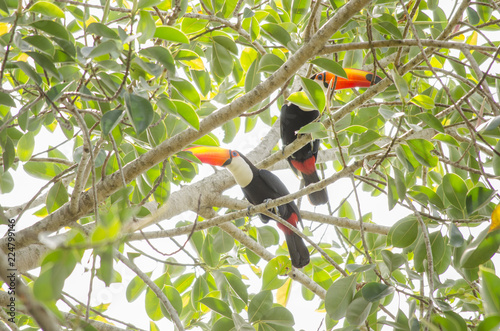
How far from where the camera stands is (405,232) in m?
2.21

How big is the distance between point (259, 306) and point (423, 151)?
1.20m

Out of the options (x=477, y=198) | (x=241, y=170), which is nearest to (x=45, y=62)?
(x=477, y=198)

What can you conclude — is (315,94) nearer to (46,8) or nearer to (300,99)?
(300,99)

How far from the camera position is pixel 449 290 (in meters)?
2.83

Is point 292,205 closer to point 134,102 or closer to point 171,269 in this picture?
point 171,269

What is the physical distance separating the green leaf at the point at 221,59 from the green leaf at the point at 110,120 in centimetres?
93

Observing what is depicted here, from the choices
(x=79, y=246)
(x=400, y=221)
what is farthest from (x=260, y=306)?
(x=79, y=246)

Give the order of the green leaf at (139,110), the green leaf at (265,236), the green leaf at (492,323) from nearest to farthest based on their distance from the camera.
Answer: the green leaf at (492,323), the green leaf at (139,110), the green leaf at (265,236)

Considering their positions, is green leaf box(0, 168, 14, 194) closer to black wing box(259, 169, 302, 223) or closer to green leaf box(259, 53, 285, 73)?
green leaf box(259, 53, 285, 73)

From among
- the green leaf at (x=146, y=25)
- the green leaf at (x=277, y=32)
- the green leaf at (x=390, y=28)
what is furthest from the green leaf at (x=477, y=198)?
the green leaf at (x=146, y=25)

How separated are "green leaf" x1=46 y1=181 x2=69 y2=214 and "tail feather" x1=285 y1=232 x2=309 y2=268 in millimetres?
2050

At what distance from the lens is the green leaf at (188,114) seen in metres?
1.96

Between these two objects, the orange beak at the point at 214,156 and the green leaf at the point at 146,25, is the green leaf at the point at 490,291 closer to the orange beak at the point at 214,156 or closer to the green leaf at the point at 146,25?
the green leaf at the point at 146,25

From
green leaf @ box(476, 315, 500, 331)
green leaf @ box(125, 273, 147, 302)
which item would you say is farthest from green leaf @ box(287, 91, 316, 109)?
green leaf @ box(125, 273, 147, 302)
